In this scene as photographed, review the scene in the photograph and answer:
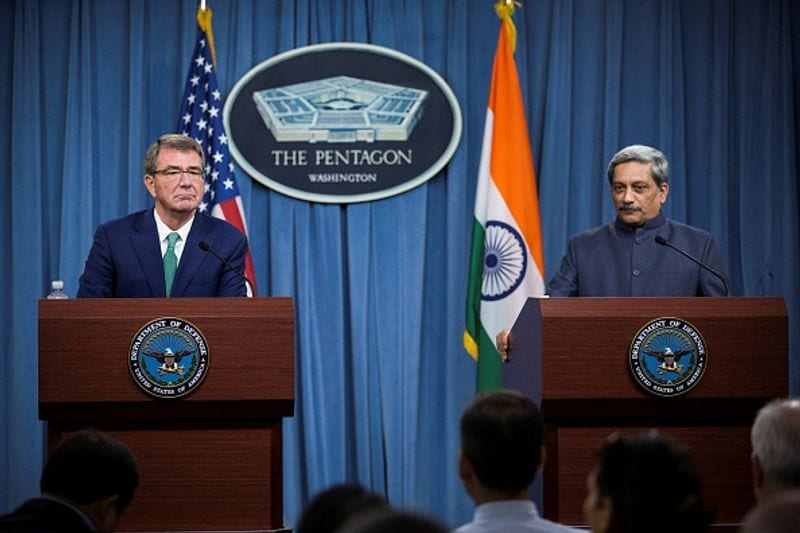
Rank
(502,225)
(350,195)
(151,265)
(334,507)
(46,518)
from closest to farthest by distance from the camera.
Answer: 1. (334,507)
2. (46,518)
3. (151,265)
4. (502,225)
5. (350,195)

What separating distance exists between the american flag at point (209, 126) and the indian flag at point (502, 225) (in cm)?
117

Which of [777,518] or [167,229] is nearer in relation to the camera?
[777,518]

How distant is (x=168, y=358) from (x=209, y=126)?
10.3 ft

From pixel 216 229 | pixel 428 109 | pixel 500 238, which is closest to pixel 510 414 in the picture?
pixel 216 229

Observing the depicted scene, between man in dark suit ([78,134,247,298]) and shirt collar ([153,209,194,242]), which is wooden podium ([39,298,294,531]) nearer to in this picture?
man in dark suit ([78,134,247,298])

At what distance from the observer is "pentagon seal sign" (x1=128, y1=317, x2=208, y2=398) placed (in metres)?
3.99

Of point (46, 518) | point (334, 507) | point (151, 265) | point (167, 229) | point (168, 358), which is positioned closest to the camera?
point (334, 507)

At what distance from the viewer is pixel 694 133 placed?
7359mm

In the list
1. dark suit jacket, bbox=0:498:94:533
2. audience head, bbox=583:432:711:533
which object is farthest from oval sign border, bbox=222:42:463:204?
audience head, bbox=583:432:711:533

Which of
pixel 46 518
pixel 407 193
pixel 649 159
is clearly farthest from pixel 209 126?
pixel 46 518

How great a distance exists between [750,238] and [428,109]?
6.11 feet

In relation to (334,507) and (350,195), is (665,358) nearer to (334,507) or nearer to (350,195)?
(334,507)

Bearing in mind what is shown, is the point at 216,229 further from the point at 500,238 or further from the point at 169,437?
the point at 500,238

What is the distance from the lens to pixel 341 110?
7262 millimetres
